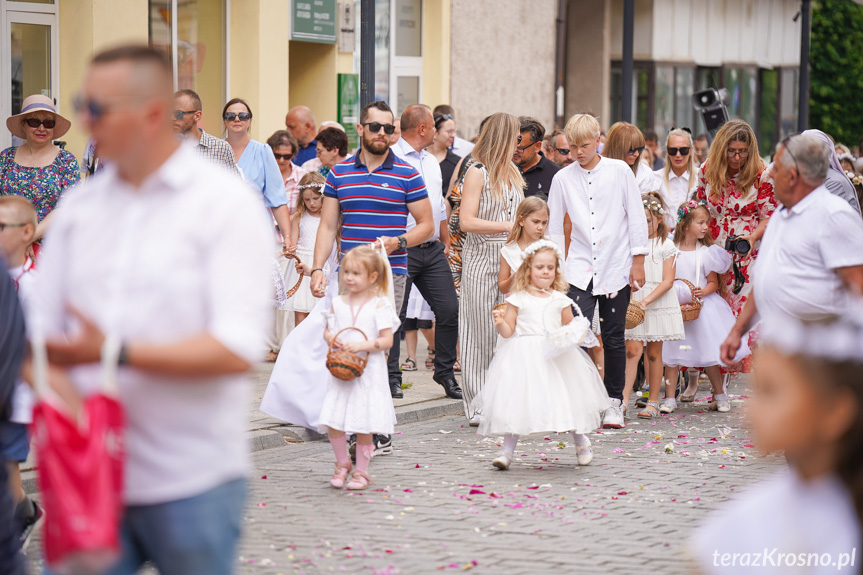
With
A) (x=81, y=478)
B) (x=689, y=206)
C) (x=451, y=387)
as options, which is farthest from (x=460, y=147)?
(x=81, y=478)

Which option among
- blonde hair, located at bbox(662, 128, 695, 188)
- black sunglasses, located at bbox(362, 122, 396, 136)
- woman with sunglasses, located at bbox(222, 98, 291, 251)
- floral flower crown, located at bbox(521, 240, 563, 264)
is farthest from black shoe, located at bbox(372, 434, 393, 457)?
blonde hair, located at bbox(662, 128, 695, 188)

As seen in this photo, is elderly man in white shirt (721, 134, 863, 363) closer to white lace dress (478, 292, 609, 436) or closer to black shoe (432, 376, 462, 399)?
white lace dress (478, 292, 609, 436)

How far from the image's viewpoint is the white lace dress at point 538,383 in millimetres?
7574

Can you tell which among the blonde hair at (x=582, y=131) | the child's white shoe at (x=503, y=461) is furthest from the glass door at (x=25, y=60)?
the child's white shoe at (x=503, y=461)

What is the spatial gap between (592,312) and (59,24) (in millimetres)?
6948

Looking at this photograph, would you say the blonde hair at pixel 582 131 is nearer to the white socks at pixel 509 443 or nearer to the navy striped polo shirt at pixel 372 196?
the navy striped polo shirt at pixel 372 196

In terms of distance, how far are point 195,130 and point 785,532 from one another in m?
7.16

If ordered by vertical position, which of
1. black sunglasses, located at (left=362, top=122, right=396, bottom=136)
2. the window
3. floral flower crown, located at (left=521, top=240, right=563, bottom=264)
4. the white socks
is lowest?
the white socks

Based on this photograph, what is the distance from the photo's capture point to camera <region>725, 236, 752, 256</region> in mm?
9977

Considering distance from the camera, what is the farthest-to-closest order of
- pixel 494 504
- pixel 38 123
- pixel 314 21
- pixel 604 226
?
pixel 314 21 < pixel 604 226 < pixel 38 123 < pixel 494 504

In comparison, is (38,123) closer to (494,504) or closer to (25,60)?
(494,504)

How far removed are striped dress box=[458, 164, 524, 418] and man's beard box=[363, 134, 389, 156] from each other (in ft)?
3.13

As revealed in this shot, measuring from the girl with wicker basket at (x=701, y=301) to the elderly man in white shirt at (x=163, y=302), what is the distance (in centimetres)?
756

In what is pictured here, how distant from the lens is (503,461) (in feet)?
25.2
